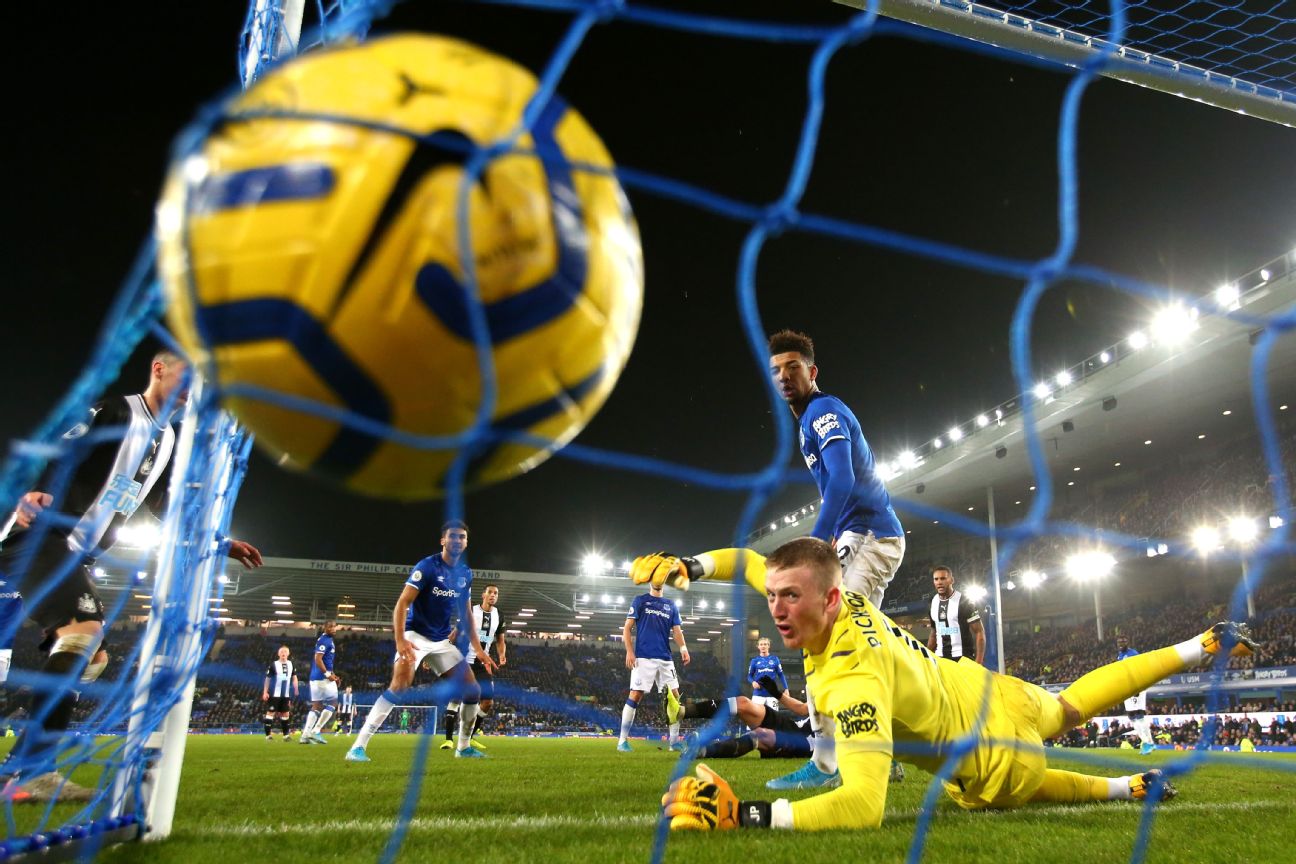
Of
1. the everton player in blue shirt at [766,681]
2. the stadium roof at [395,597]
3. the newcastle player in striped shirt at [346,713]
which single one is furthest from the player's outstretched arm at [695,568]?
the stadium roof at [395,597]

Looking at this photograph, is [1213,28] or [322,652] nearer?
[1213,28]

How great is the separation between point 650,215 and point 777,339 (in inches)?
337

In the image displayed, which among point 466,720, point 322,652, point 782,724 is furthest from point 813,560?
point 322,652

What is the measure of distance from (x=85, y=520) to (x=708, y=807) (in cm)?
299

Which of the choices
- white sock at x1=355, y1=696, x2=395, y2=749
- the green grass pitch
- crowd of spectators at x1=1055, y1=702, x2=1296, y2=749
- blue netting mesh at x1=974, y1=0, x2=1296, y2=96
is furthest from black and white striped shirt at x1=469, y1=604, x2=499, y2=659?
crowd of spectators at x1=1055, y1=702, x2=1296, y2=749

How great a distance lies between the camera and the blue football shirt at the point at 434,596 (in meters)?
6.66

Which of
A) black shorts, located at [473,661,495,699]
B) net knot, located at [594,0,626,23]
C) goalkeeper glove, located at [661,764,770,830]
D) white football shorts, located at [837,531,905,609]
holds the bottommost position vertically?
goalkeeper glove, located at [661,764,770,830]

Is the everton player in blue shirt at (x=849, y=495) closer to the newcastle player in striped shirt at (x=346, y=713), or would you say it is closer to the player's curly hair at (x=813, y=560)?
the player's curly hair at (x=813, y=560)

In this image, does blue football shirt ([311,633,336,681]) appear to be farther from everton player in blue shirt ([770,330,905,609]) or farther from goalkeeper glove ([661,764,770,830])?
goalkeeper glove ([661,764,770,830])

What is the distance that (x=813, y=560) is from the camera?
278cm

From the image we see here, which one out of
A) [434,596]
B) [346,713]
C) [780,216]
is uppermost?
[780,216]

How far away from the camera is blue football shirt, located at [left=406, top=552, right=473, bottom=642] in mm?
6656

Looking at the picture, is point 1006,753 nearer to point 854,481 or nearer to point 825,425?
point 854,481

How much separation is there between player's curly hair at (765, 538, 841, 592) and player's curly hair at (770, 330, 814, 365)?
5.20ft
